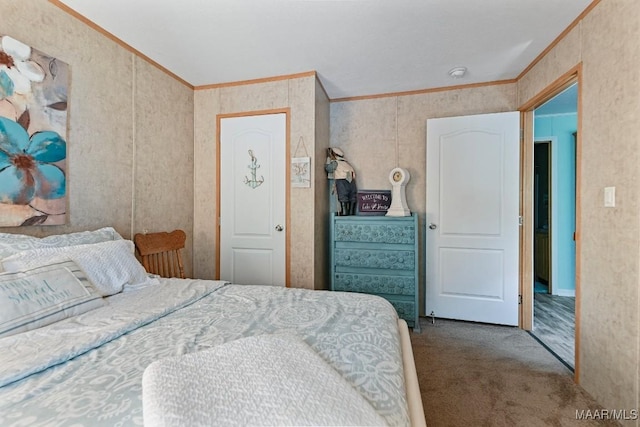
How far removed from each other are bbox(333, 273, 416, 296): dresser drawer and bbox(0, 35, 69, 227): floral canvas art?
2.15 m

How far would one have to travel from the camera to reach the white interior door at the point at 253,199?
283 cm

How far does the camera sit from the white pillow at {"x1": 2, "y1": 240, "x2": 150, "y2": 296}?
131cm

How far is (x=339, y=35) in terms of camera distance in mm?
2125

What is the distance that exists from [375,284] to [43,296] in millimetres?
2287

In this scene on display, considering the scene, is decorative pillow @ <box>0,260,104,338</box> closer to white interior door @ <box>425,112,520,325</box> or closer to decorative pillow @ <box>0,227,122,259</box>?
decorative pillow @ <box>0,227,122,259</box>

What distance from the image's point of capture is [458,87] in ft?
9.78

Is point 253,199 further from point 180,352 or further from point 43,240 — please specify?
point 180,352

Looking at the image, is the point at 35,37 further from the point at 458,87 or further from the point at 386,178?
the point at 458,87

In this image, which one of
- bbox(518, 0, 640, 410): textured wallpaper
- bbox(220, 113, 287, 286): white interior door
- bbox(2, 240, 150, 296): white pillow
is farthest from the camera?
bbox(220, 113, 287, 286): white interior door

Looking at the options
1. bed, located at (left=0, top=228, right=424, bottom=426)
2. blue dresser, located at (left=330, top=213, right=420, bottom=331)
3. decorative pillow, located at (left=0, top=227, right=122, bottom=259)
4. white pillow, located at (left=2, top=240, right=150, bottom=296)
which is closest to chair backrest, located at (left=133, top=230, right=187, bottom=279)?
decorative pillow, located at (left=0, top=227, right=122, bottom=259)

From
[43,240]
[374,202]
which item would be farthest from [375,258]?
[43,240]

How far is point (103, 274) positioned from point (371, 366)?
1437 millimetres

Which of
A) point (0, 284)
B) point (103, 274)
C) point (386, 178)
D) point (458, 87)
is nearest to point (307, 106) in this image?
point (386, 178)

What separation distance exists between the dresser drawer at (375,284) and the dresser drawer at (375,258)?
0.31 feet
